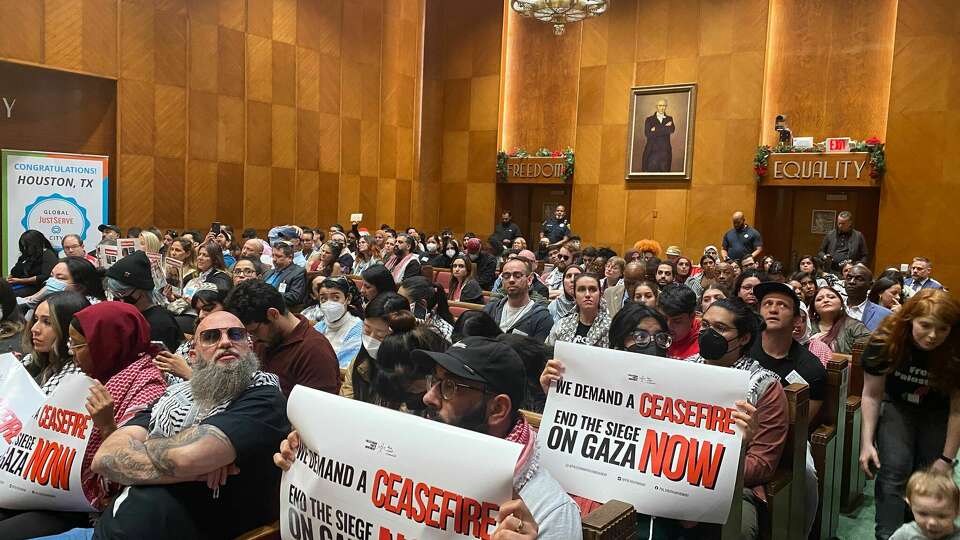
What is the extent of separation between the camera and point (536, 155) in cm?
1833

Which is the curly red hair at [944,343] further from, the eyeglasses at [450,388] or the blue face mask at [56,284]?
the blue face mask at [56,284]

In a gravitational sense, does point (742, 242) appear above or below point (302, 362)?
above

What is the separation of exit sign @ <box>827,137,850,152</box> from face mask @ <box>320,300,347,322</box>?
1167 centimetres

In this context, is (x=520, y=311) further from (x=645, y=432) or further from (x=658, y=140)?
(x=658, y=140)

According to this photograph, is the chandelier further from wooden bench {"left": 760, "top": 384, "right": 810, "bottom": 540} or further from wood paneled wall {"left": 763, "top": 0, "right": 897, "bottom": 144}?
wooden bench {"left": 760, "top": 384, "right": 810, "bottom": 540}

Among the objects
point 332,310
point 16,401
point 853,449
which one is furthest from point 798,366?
point 16,401

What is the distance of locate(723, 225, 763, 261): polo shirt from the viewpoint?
13672 mm

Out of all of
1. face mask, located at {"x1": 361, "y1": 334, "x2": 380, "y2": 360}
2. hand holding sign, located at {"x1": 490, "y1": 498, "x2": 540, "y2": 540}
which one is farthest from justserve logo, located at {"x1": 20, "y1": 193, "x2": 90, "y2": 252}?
hand holding sign, located at {"x1": 490, "y1": 498, "x2": 540, "y2": 540}

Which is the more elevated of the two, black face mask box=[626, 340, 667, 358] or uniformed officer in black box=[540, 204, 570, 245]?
uniformed officer in black box=[540, 204, 570, 245]

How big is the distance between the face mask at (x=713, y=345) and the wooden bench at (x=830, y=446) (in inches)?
36.1

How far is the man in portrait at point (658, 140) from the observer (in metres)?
16.4

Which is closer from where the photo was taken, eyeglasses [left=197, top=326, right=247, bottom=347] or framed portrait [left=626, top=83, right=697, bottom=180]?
eyeglasses [left=197, top=326, right=247, bottom=347]

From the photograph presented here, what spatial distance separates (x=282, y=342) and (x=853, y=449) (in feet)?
12.5

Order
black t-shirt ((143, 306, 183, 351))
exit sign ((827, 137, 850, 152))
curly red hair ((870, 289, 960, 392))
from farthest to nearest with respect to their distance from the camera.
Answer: exit sign ((827, 137, 850, 152))
black t-shirt ((143, 306, 183, 351))
curly red hair ((870, 289, 960, 392))
